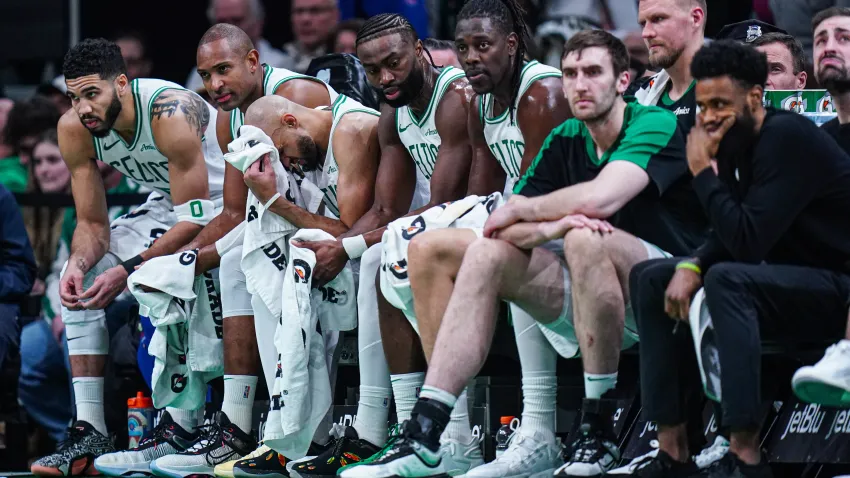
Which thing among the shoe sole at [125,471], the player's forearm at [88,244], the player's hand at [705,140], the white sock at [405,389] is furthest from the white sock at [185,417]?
the player's hand at [705,140]

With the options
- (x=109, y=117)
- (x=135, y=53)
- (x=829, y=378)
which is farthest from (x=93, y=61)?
(x=829, y=378)

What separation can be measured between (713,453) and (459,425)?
839 millimetres

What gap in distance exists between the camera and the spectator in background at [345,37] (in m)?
7.02

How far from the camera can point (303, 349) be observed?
471 centimetres

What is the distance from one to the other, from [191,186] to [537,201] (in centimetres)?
212

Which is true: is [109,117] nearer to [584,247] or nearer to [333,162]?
[333,162]

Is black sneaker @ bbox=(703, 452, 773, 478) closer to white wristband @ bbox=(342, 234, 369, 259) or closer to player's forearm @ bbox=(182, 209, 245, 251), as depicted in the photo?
white wristband @ bbox=(342, 234, 369, 259)

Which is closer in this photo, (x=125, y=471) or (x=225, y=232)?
(x=125, y=471)

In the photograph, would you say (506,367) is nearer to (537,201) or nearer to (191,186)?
(537,201)

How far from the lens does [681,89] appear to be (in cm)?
472

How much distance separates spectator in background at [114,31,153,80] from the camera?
815 centimetres

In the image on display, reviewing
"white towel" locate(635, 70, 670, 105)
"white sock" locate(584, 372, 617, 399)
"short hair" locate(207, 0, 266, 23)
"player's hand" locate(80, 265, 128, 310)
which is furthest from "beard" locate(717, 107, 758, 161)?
"short hair" locate(207, 0, 266, 23)

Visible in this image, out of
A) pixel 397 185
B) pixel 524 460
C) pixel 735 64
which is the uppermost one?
pixel 735 64

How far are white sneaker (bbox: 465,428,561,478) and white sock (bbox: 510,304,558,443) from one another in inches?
1.0
